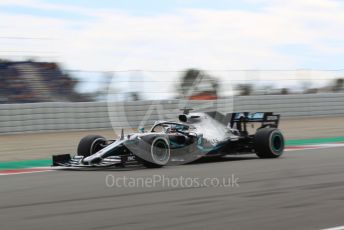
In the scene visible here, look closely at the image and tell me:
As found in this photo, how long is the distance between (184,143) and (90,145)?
5.48 ft

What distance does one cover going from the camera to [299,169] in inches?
411

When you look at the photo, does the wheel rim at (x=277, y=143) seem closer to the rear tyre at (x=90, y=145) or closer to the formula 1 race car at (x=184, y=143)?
the formula 1 race car at (x=184, y=143)

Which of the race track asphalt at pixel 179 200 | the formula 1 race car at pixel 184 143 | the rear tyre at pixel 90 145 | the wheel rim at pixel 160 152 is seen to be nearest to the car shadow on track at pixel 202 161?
the formula 1 race car at pixel 184 143

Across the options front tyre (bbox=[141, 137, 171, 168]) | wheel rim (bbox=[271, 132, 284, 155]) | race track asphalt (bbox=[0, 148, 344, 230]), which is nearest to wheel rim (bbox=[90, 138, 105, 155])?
race track asphalt (bbox=[0, 148, 344, 230])

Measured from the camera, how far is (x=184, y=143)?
11273 millimetres

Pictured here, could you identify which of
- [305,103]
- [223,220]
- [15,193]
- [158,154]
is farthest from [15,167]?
[305,103]

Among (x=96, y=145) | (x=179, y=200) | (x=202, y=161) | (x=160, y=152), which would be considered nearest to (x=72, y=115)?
(x=202, y=161)

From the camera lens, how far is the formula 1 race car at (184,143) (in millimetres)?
10609

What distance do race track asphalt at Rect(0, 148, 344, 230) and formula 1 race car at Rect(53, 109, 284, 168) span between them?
11.7 inches

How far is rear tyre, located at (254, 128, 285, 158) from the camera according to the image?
474 inches

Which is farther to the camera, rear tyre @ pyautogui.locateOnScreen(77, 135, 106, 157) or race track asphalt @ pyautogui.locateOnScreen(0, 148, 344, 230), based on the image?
rear tyre @ pyautogui.locateOnScreen(77, 135, 106, 157)

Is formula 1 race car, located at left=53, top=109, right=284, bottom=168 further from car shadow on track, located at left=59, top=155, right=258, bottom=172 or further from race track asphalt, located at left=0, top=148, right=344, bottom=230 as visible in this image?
race track asphalt, located at left=0, top=148, right=344, bottom=230

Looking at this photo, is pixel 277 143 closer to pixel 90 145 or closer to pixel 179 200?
pixel 90 145

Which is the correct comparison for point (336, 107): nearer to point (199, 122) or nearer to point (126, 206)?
point (199, 122)
